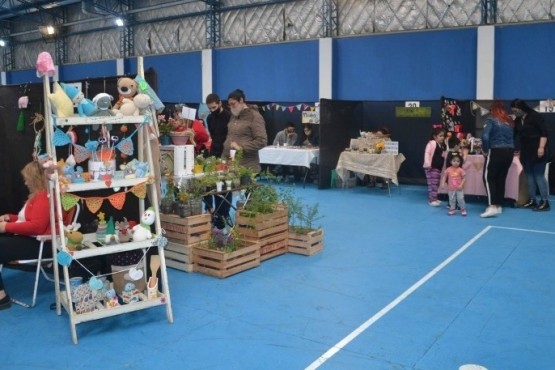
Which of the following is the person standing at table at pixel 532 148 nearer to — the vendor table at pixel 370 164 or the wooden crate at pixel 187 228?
the vendor table at pixel 370 164

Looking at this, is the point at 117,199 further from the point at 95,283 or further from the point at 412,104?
the point at 412,104

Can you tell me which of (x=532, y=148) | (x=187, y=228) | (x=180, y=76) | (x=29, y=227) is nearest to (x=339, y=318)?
(x=187, y=228)

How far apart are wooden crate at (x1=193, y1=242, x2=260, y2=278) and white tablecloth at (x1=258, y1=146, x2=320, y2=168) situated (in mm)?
5078

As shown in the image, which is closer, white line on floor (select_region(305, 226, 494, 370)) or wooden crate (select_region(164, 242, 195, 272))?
white line on floor (select_region(305, 226, 494, 370))

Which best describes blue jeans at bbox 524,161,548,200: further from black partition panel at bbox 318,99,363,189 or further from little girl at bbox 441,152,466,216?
black partition panel at bbox 318,99,363,189

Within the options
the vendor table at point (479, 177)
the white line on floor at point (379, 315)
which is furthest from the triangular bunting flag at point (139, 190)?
the vendor table at point (479, 177)

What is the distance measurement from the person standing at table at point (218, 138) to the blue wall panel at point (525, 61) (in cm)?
579

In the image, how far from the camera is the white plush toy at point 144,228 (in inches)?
150

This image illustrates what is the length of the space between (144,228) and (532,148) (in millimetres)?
5957

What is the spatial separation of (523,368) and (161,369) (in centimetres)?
198

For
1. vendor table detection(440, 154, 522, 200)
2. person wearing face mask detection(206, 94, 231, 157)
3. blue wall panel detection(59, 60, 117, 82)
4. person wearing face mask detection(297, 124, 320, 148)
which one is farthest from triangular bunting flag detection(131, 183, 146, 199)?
blue wall panel detection(59, 60, 117, 82)

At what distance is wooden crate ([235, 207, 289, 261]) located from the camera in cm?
530

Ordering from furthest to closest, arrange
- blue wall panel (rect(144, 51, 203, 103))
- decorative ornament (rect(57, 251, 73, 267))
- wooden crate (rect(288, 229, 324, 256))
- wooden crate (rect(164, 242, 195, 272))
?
blue wall panel (rect(144, 51, 203, 103)), wooden crate (rect(288, 229, 324, 256)), wooden crate (rect(164, 242, 195, 272)), decorative ornament (rect(57, 251, 73, 267))

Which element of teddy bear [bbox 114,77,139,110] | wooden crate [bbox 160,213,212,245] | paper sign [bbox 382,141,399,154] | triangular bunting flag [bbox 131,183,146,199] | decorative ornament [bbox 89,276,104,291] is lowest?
decorative ornament [bbox 89,276,104,291]
